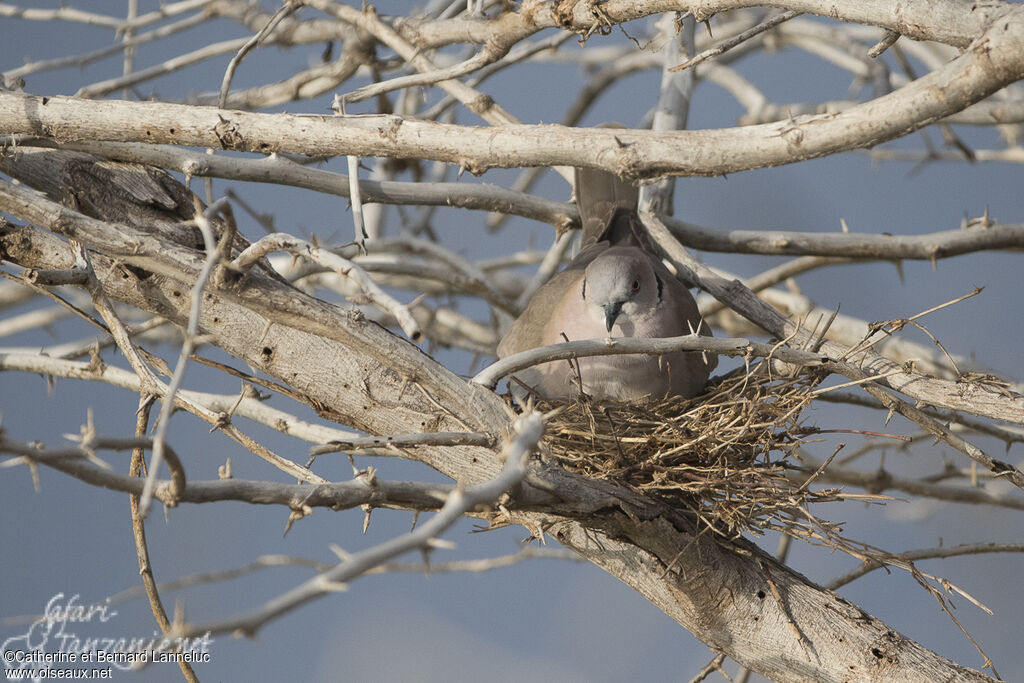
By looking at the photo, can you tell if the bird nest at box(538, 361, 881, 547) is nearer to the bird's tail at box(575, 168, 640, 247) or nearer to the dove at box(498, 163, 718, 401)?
the dove at box(498, 163, 718, 401)

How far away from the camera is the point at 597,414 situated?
3.44 meters

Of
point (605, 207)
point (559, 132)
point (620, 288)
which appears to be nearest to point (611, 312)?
point (620, 288)

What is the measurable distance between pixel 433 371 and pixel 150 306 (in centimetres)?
95

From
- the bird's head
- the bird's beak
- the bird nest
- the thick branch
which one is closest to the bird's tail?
the bird's head

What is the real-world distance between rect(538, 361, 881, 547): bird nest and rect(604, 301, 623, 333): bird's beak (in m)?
0.38

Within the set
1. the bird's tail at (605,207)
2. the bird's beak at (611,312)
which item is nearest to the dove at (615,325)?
the bird's beak at (611,312)

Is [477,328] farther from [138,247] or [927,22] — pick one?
[927,22]

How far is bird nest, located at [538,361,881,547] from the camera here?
115 inches

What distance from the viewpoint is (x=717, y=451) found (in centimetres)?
313

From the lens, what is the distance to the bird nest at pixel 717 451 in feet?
9.55

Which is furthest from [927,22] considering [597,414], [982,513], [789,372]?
[982,513]

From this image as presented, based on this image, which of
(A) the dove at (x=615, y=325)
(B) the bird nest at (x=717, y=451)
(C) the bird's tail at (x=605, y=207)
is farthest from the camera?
(C) the bird's tail at (x=605, y=207)

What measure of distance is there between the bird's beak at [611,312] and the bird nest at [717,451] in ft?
1.24

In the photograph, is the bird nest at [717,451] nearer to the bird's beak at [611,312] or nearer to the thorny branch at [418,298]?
the thorny branch at [418,298]
